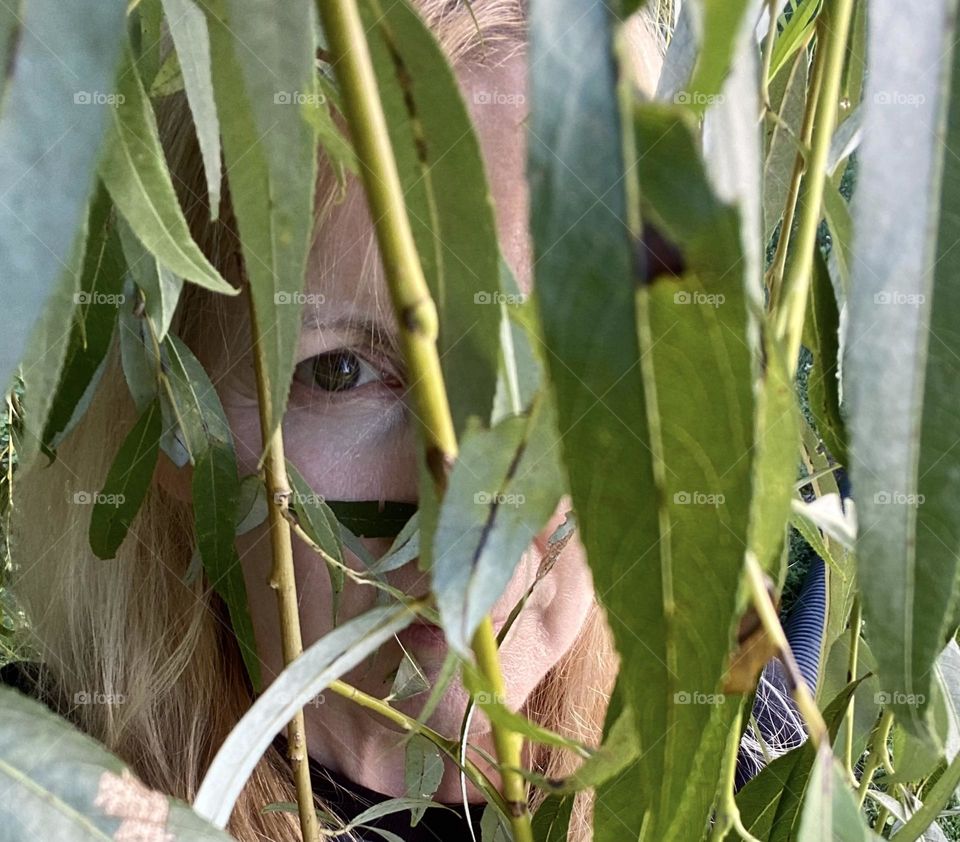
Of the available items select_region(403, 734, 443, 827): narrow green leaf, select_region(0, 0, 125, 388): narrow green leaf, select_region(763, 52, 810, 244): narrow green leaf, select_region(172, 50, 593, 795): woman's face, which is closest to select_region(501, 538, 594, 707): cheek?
select_region(172, 50, 593, 795): woman's face

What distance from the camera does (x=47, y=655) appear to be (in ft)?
2.77

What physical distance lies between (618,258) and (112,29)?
3.5 inches

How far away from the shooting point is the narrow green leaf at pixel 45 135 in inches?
5.5

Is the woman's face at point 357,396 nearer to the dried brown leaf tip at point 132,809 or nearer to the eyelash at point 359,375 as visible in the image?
the eyelash at point 359,375

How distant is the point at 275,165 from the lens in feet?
0.54

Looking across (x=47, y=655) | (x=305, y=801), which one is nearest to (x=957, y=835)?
(x=47, y=655)

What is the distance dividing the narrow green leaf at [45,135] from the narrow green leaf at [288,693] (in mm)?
116

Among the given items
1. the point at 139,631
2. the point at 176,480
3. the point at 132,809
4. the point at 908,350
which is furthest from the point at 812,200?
the point at 139,631

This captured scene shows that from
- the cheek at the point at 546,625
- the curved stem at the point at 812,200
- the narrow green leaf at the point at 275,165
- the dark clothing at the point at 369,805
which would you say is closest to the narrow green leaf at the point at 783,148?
the curved stem at the point at 812,200

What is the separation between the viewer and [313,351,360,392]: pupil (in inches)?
22.3

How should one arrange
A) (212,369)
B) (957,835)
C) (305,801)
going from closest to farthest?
(305,801) → (212,369) → (957,835)

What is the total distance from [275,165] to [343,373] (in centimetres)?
41

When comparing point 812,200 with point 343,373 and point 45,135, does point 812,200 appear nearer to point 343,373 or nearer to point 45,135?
point 45,135

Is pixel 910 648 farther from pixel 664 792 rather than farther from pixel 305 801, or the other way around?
pixel 305 801
